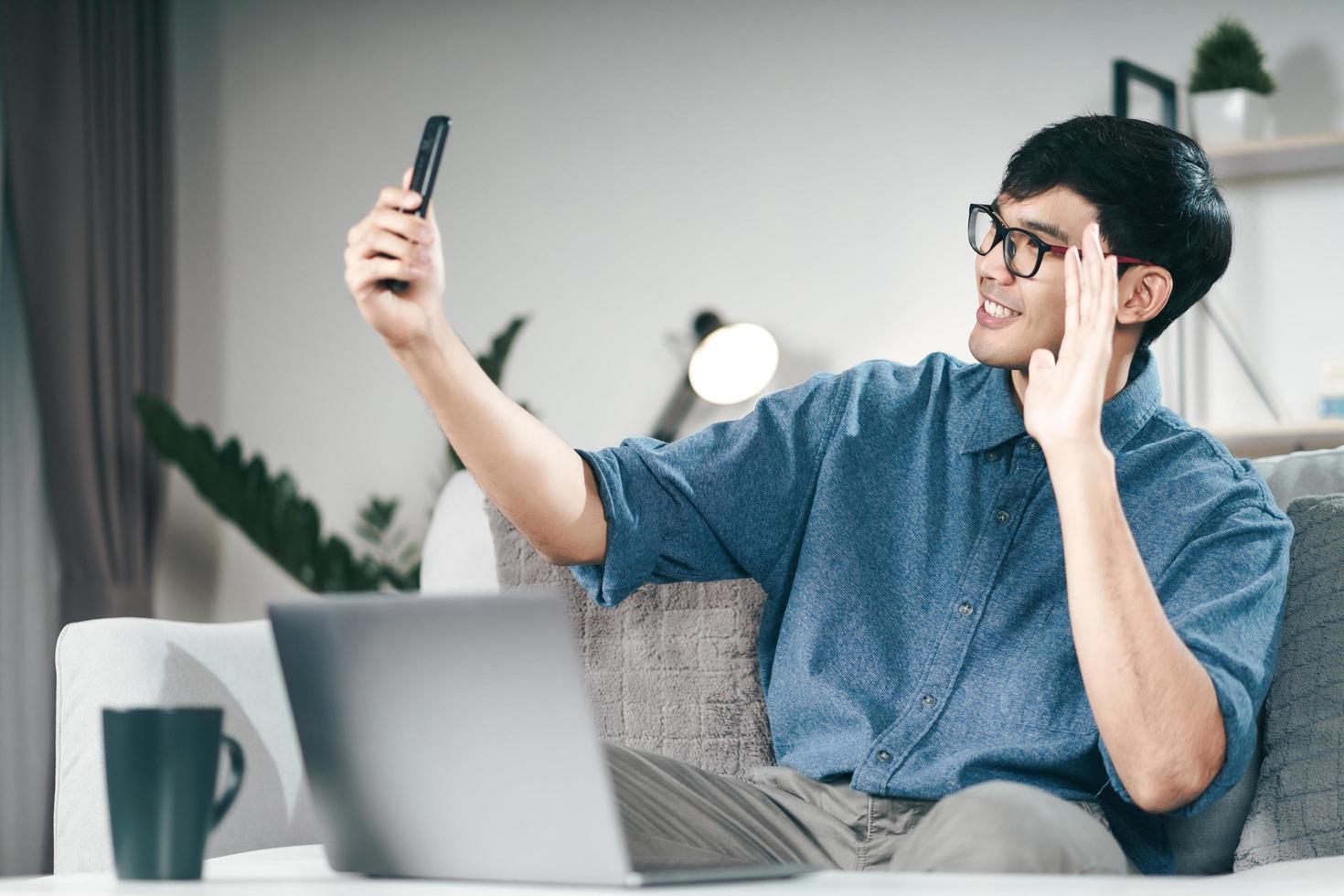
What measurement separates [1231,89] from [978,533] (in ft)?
6.54

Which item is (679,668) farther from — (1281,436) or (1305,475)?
(1281,436)

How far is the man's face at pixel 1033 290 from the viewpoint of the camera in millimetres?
1482

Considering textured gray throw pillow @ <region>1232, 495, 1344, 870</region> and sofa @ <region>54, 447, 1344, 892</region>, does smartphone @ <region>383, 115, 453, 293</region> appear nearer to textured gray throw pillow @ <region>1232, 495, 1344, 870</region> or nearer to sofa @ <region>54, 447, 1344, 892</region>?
sofa @ <region>54, 447, 1344, 892</region>

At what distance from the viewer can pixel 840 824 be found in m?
1.37

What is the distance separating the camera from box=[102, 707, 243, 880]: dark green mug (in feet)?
2.69

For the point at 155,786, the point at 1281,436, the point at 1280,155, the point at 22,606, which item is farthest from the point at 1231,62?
the point at 22,606

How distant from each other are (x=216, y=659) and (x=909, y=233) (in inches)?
87.1

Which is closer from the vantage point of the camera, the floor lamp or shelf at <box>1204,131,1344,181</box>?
shelf at <box>1204,131,1344,181</box>

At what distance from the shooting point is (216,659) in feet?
5.32

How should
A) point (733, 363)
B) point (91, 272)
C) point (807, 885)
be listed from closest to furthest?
point (807, 885) → point (733, 363) → point (91, 272)

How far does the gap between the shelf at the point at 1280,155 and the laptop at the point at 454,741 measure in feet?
8.50

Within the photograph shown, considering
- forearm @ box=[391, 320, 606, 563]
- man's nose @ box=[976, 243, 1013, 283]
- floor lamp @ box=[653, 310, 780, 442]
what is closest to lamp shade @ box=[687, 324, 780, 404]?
floor lamp @ box=[653, 310, 780, 442]

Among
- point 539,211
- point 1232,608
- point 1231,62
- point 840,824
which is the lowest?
point 840,824

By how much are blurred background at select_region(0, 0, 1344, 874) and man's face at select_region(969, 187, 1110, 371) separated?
174 cm
